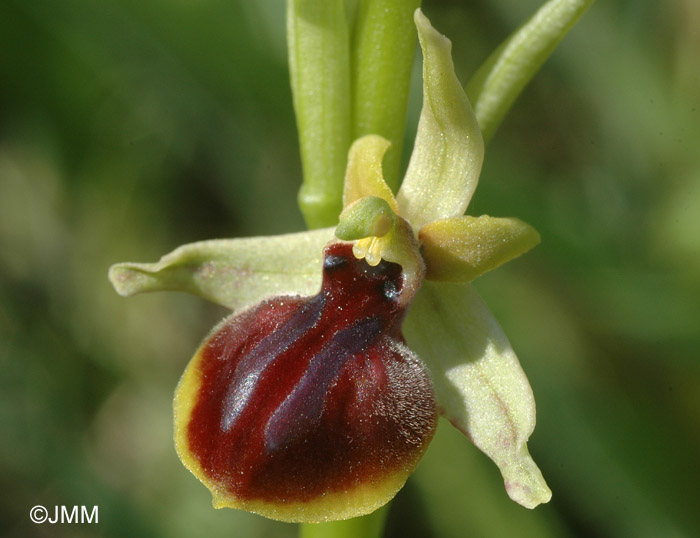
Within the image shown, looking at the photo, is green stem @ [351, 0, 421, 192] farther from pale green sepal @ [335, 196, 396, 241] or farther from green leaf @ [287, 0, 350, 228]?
pale green sepal @ [335, 196, 396, 241]

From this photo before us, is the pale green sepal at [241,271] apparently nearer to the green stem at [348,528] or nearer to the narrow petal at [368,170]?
the narrow petal at [368,170]

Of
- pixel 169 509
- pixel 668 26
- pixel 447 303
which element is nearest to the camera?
pixel 447 303

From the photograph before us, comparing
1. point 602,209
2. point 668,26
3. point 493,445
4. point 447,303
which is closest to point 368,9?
point 447,303

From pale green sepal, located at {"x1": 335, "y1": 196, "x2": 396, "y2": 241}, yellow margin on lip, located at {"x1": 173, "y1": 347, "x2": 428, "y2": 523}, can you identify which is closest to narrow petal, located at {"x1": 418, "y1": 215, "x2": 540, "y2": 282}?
pale green sepal, located at {"x1": 335, "y1": 196, "x2": 396, "y2": 241}

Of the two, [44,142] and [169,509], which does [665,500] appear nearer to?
[169,509]

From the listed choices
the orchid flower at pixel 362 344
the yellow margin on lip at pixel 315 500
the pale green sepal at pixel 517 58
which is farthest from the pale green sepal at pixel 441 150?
the yellow margin on lip at pixel 315 500

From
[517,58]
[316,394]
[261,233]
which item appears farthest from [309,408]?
[261,233]

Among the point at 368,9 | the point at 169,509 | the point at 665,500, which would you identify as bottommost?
the point at 169,509
